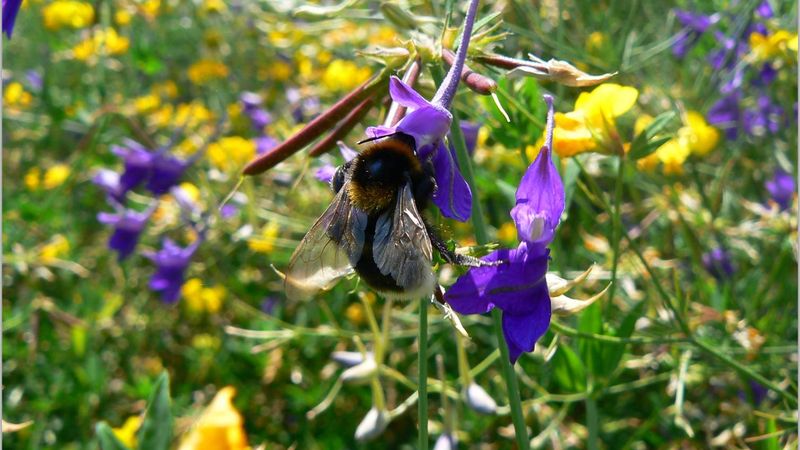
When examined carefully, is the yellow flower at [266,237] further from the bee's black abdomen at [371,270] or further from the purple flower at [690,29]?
the bee's black abdomen at [371,270]

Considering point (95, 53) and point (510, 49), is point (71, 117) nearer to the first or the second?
point (95, 53)

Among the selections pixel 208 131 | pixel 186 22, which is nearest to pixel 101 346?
pixel 208 131

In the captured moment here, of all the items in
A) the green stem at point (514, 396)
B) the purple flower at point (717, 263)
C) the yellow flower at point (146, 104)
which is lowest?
the yellow flower at point (146, 104)

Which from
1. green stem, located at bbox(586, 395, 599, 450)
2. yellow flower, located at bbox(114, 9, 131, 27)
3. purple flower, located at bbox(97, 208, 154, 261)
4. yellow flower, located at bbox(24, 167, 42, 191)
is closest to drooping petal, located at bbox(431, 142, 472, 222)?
green stem, located at bbox(586, 395, 599, 450)

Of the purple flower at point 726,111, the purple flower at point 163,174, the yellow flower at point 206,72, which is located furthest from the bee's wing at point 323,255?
the yellow flower at point 206,72

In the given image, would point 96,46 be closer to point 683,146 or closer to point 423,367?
point 683,146

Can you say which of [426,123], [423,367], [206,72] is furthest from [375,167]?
[206,72]
